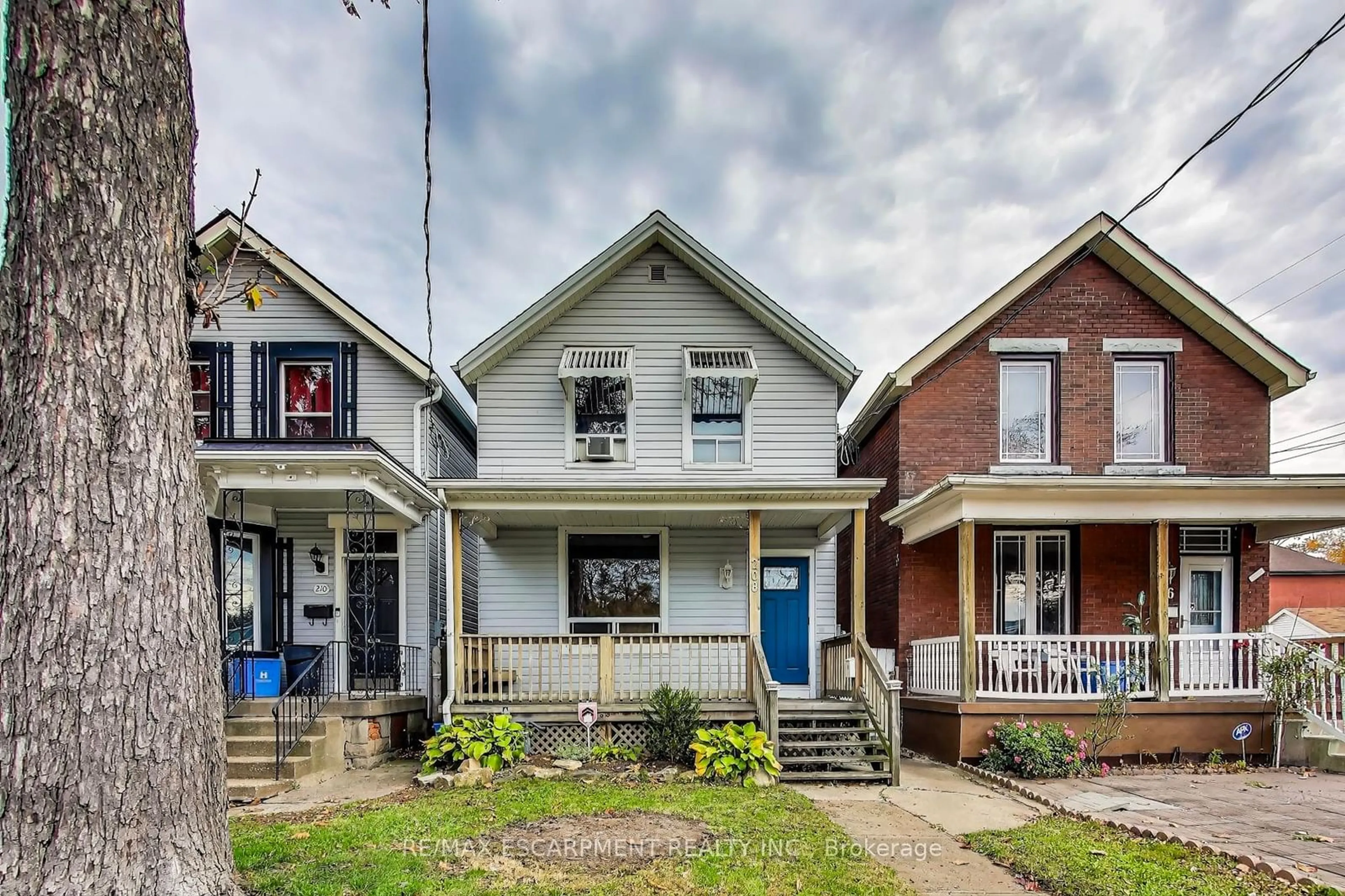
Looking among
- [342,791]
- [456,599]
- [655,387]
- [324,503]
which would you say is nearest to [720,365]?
[655,387]

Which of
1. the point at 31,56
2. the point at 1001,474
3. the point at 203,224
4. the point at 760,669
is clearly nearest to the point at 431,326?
the point at 31,56

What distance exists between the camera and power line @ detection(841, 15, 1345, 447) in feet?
17.8

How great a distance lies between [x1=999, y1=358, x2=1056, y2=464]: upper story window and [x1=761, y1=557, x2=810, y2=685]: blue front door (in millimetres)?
3810

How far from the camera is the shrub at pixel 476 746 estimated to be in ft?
26.3

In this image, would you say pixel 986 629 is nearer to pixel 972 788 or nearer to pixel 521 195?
pixel 972 788

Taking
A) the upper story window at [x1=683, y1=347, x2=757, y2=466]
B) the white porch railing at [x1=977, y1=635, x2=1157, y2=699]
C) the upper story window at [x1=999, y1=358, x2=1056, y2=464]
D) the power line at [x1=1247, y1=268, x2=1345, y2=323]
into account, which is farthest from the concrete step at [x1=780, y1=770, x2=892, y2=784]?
the power line at [x1=1247, y1=268, x2=1345, y2=323]

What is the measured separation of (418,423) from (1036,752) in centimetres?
953

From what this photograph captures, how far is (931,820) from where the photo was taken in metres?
6.45

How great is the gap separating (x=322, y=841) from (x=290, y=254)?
9.13m

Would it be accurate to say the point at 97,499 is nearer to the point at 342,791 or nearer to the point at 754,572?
the point at 342,791

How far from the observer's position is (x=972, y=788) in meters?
7.80

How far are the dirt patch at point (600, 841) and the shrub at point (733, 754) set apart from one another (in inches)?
64.6

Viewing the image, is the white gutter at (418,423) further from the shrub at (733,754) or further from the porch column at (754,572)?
the shrub at (733,754)

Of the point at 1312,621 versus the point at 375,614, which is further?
the point at 1312,621
